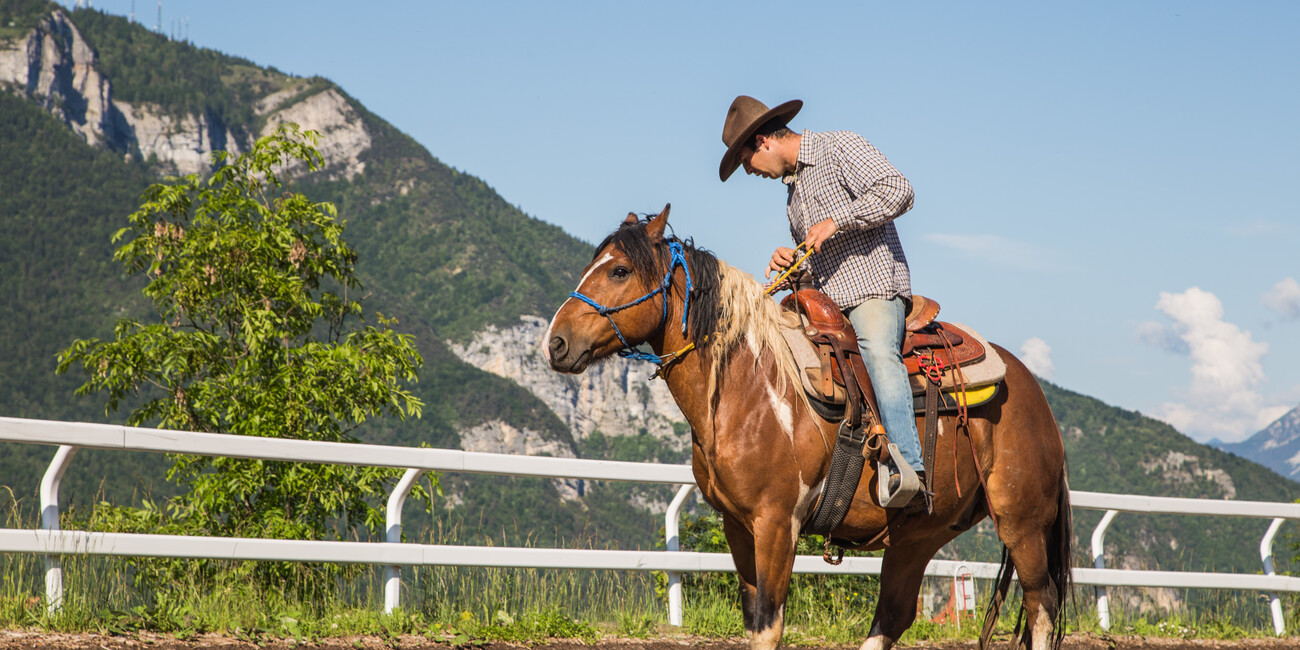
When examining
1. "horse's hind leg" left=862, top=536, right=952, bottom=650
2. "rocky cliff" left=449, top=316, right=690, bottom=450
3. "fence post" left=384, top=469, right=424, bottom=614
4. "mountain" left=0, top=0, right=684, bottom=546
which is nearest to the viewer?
"horse's hind leg" left=862, top=536, right=952, bottom=650

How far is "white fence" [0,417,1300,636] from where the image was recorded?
16.1 feet

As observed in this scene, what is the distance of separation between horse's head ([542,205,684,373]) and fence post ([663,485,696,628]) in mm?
2787

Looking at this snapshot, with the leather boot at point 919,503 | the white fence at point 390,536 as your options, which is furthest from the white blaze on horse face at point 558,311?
→ the white fence at point 390,536

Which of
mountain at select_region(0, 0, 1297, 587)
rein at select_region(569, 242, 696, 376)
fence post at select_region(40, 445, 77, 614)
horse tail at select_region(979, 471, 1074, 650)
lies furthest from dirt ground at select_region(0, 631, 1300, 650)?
mountain at select_region(0, 0, 1297, 587)

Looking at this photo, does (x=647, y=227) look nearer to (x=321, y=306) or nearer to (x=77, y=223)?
(x=321, y=306)

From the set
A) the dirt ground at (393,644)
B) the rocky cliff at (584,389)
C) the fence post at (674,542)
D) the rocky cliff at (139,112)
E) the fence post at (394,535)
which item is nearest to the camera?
the dirt ground at (393,644)

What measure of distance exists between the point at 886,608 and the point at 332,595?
11.6 feet

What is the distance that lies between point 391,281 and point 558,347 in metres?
138

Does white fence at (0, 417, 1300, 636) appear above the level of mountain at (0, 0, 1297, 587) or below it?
below

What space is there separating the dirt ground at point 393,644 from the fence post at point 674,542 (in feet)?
1.41

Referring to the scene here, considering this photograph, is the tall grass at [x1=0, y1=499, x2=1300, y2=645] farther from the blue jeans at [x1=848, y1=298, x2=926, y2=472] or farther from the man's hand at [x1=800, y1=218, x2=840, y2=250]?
the man's hand at [x1=800, y1=218, x2=840, y2=250]

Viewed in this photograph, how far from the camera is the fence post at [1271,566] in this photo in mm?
8969

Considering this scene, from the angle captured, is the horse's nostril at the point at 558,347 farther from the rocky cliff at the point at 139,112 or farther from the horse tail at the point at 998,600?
the rocky cliff at the point at 139,112

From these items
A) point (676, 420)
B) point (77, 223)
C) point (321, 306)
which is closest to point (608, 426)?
point (676, 420)
